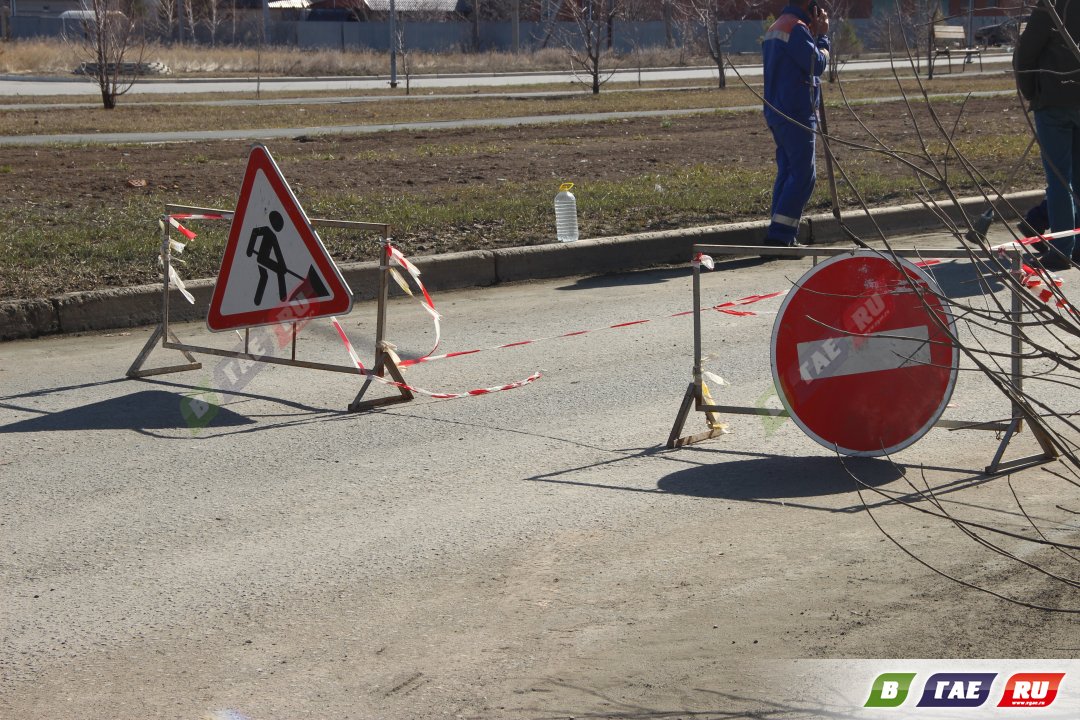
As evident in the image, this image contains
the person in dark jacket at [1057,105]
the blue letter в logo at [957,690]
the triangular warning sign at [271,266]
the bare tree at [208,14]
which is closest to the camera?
the blue letter в logo at [957,690]

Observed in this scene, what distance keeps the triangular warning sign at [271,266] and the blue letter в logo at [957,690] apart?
408 centimetres

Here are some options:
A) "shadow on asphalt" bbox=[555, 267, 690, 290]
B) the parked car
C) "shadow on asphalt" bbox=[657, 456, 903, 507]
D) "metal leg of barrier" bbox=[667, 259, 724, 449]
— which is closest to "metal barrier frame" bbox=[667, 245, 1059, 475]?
"metal leg of barrier" bbox=[667, 259, 724, 449]

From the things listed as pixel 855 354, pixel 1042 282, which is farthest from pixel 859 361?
pixel 1042 282

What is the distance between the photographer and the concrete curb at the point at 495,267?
9023mm

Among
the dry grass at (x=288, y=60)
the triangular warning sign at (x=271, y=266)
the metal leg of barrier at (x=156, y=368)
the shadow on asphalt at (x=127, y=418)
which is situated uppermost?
the dry grass at (x=288, y=60)

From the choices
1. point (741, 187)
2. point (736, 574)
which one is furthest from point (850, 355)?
point (741, 187)

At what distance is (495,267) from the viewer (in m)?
10.8

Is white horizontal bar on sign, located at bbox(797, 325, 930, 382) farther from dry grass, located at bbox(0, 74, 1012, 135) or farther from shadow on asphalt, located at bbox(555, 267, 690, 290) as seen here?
dry grass, located at bbox(0, 74, 1012, 135)

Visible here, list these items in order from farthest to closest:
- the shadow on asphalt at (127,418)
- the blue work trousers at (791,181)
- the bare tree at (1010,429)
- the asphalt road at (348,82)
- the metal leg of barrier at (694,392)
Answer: the asphalt road at (348,82) → the blue work trousers at (791,181) → the shadow on asphalt at (127,418) → the metal leg of barrier at (694,392) → the bare tree at (1010,429)

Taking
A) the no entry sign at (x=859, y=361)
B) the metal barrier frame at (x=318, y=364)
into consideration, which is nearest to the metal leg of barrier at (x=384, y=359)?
the metal barrier frame at (x=318, y=364)

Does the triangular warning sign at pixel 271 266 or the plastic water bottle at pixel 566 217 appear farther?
the plastic water bottle at pixel 566 217

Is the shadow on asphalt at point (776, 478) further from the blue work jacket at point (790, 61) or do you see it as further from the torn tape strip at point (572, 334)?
the blue work jacket at point (790, 61)

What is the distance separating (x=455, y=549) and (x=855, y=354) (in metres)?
1.98

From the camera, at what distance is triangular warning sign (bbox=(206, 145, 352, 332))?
7.14 m
